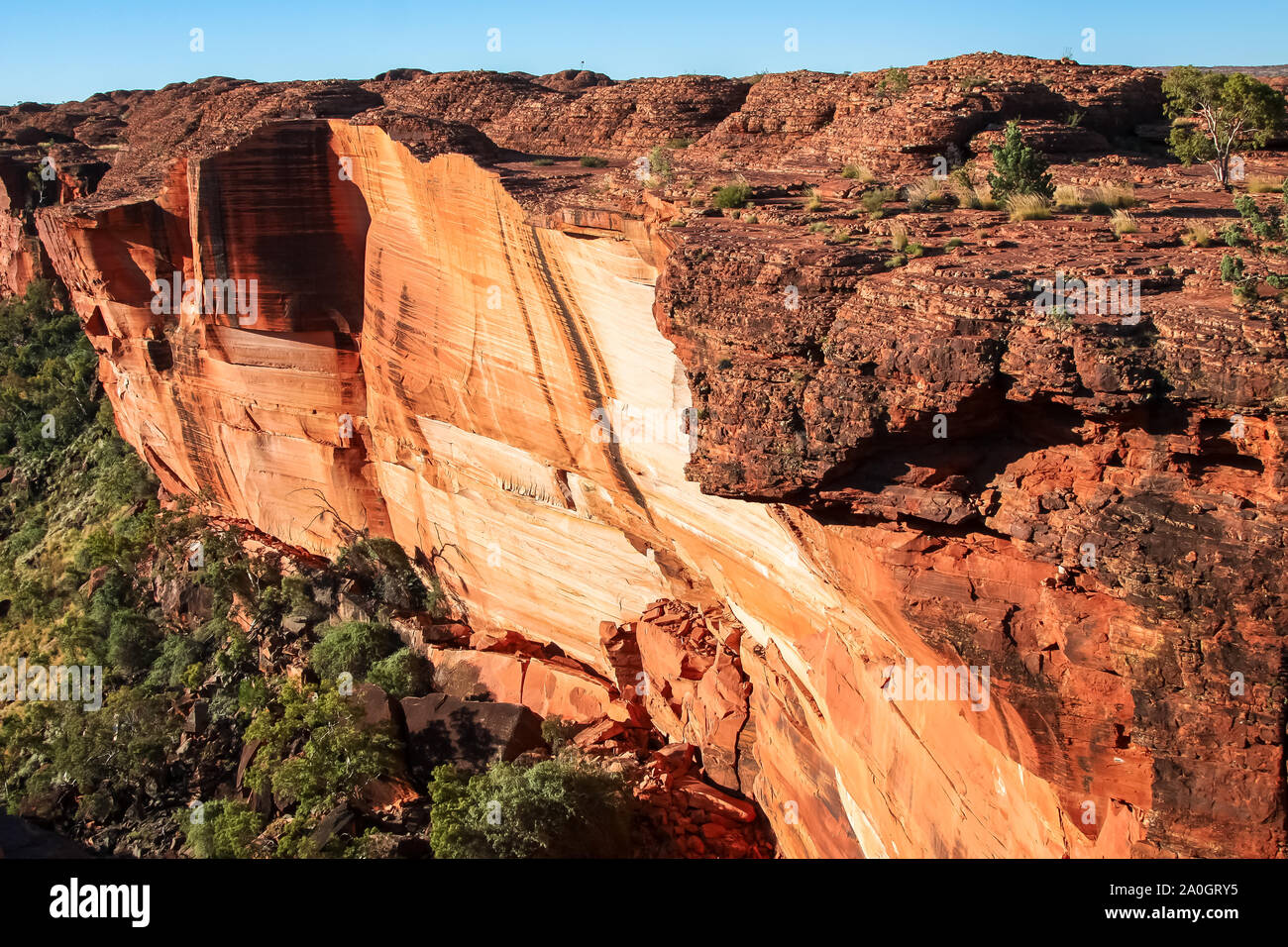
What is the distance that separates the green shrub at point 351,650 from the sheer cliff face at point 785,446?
197 cm

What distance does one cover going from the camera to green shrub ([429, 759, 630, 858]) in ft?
46.2

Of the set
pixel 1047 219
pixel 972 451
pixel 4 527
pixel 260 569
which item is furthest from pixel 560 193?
pixel 4 527

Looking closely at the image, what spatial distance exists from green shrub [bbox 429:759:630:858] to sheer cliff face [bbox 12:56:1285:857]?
88.1 inches

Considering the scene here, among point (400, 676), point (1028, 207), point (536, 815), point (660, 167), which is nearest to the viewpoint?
point (1028, 207)

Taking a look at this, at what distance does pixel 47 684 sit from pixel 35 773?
466 centimetres

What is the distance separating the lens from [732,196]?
1306 cm

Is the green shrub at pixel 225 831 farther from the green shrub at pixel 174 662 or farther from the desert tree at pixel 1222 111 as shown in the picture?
the desert tree at pixel 1222 111

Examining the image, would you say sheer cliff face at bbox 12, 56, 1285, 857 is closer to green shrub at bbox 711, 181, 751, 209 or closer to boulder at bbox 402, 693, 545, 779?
green shrub at bbox 711, 181, 751, 209

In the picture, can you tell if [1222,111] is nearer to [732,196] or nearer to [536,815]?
[732,196]

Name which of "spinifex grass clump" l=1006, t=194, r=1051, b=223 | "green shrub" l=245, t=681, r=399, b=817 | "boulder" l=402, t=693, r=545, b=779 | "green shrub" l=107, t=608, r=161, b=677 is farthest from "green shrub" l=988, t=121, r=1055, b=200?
"green shrub" l=107, t=608, r=161, b=677

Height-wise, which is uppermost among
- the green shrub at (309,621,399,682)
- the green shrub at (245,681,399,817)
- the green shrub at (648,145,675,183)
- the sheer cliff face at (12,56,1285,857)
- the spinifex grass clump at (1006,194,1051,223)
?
the green shrub at (648,145,675,183)

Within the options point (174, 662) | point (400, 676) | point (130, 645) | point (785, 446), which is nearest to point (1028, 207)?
point (785, 446)

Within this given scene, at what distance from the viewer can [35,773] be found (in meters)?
20.6

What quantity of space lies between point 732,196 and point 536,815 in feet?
30.3
